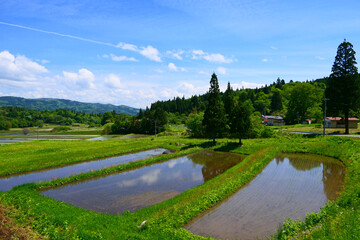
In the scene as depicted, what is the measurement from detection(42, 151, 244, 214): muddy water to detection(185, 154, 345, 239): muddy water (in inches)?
200

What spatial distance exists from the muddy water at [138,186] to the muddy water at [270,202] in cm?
509

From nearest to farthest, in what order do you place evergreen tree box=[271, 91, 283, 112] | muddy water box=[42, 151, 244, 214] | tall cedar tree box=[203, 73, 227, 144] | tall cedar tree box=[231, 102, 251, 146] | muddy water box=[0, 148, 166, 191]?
1. muddy water box=[42, 151, 244, 214]
2. muddy water box=[0, 148, 166, 191]
3. tall cedar tree box=[231, 102, 251, 146]
4. tall cedar tree box=[203, 73, 227, 144]
5. evergreen tree box=[271, 91, 283, 112]

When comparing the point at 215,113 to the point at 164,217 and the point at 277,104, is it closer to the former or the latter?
the point at 164,217

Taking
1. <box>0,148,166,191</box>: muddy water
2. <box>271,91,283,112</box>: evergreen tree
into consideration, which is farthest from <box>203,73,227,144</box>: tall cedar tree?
<box>271,91,283,112</box>: evergreen tree

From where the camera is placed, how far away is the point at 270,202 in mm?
15938

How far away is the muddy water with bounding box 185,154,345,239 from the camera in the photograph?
12500mm

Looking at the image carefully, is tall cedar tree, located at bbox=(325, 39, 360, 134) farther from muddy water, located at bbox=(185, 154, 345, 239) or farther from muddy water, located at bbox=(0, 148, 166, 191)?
muddy water, located at bbox=(0, 148, 166, 191)

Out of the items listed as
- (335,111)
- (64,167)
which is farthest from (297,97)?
(64,167)

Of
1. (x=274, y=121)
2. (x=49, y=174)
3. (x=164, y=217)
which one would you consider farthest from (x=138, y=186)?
(x=274, y=121)

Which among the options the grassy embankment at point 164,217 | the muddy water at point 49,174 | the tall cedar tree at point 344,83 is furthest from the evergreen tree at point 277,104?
the muddy water at point 49,174

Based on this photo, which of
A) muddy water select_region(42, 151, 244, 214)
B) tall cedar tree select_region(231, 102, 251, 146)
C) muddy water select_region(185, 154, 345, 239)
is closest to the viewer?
muddy water select_region(185, 154, 345, 239)

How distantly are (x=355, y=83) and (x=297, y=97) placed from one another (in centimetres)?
4161

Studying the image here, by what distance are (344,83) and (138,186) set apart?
151ft

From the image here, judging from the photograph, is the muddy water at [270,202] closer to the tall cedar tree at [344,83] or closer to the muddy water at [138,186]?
the muddy water at [138,186]
